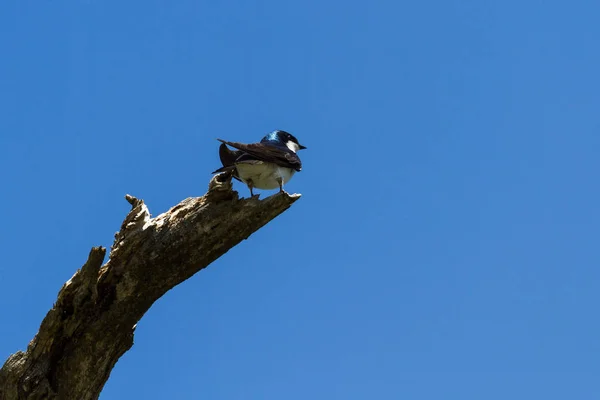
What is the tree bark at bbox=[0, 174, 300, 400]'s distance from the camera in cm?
668

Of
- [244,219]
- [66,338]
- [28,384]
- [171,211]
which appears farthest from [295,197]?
[28,384]

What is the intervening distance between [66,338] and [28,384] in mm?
498

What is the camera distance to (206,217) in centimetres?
686

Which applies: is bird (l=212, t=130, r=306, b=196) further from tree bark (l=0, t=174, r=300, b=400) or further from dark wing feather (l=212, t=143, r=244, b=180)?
tree bark (l=0, t=174, r=300, b=400)

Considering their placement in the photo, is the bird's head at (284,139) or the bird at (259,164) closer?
the bird at (259,164)

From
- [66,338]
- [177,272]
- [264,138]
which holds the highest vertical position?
[264,138]

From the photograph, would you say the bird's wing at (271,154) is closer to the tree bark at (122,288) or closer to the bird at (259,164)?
the bird at (259,164)

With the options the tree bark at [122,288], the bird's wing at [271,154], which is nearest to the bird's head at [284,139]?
the bird's wing at [271,154]

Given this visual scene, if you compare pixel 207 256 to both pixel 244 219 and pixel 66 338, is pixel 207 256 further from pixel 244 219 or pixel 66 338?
pixel 66 338

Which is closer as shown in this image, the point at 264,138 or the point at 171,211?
the point at 171,211

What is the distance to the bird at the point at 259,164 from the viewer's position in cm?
890

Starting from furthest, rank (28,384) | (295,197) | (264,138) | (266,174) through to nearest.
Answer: (264,138), (266,174), (295,197), (28,384)

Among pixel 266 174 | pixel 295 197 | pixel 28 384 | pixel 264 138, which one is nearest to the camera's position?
pixel 28 384

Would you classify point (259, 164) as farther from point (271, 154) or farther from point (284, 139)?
point (284, 139)
